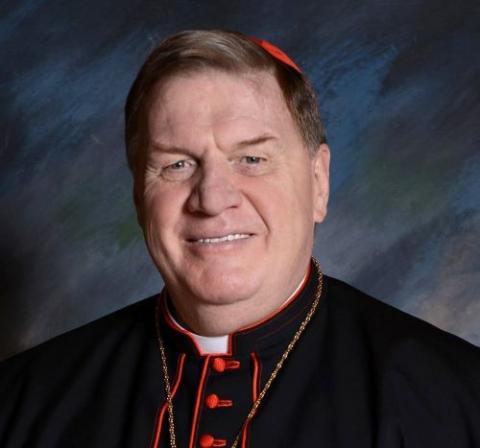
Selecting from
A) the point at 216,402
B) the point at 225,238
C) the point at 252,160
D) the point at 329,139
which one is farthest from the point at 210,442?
the point at 329,139

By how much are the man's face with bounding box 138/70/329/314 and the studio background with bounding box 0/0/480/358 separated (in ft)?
4.79

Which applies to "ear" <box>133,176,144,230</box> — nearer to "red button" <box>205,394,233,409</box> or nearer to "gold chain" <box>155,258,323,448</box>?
"gold chain" <box>155,258,323,448</box>

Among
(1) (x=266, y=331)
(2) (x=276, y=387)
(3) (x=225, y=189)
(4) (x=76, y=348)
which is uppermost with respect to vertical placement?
(3) (x=225, y=189)

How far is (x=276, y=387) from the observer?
3117mm

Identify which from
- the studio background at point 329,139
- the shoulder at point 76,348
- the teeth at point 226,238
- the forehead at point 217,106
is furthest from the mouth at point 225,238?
the studio background at point 329,139

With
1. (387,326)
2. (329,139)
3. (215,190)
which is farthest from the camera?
(329,139)

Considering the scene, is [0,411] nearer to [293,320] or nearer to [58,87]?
[293,320]

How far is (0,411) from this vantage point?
3.40 meters

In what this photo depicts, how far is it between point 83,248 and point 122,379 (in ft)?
4.99

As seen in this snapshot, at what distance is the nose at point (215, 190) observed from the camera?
3.01 meters

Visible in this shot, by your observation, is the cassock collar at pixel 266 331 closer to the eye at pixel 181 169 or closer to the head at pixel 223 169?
the head at pixel 223 169

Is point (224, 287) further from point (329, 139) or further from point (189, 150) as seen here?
point (329, 139)

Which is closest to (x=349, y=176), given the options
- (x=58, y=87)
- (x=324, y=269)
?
(x=324, y=269)

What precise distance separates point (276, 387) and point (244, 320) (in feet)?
0.70
